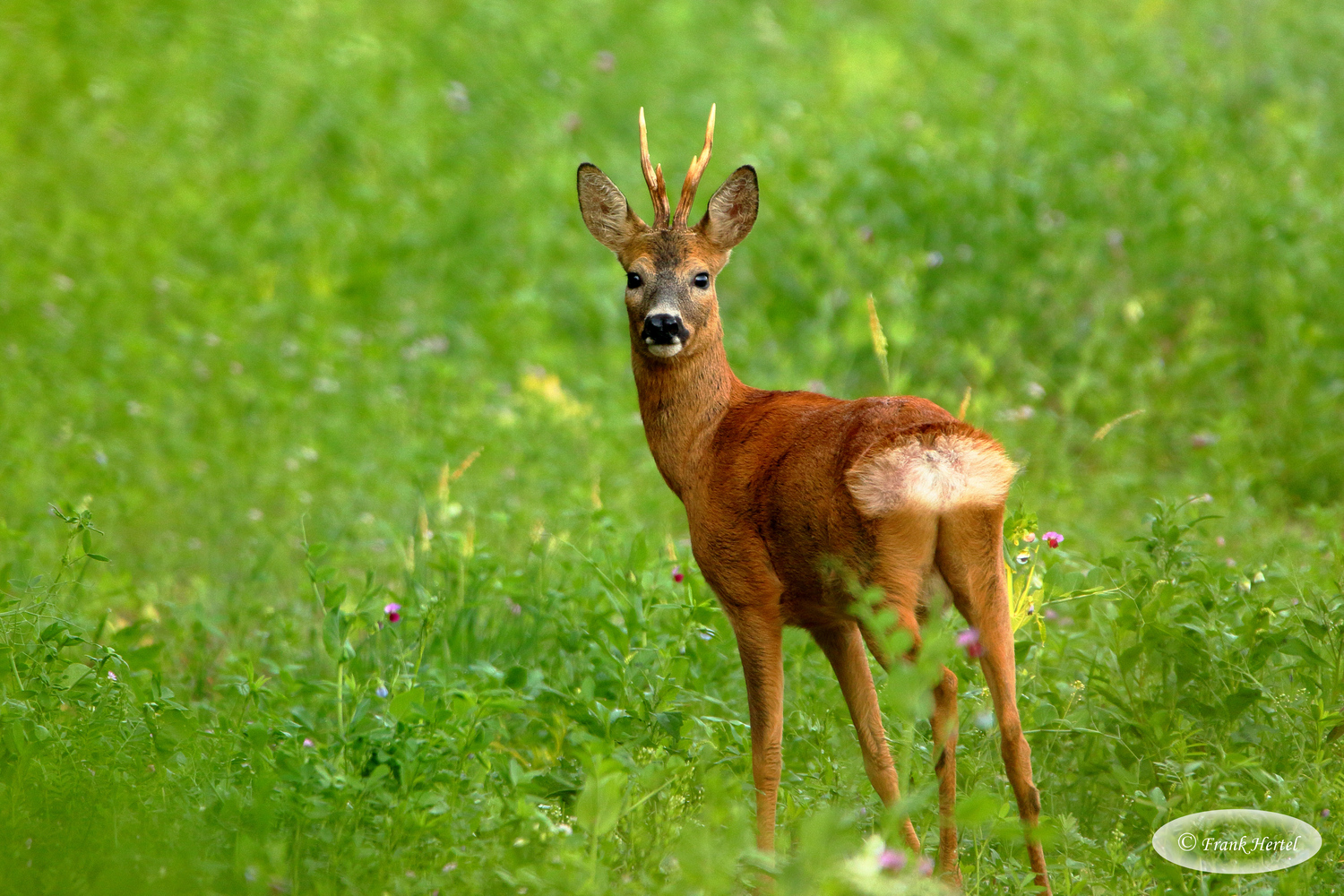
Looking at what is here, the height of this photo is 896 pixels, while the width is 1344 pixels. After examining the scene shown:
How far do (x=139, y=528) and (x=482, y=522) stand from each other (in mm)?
1347

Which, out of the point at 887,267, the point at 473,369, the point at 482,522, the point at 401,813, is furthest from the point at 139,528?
the point at 887,267

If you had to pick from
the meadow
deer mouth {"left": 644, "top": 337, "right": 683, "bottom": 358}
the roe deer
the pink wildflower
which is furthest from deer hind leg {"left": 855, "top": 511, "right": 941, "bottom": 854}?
deer mouth {"left": 644, "top": 337, "right": 683, "bottom": 358}

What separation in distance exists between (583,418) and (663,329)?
2754 mm

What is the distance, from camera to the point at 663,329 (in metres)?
3.66

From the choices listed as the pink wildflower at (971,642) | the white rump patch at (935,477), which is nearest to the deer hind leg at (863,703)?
the pink wildflower at (971,642)

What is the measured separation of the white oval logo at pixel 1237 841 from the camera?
117 inches

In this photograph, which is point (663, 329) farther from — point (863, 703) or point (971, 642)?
point (971, 642)

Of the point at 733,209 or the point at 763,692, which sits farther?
the point at 733,209

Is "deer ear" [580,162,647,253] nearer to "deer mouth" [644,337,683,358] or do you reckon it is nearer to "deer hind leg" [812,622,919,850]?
"deer mouth" [644,337,683,358]

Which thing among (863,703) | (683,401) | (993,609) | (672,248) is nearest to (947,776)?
(863,703)

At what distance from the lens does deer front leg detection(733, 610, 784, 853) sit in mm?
3303

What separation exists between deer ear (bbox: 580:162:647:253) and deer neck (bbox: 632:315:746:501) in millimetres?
399

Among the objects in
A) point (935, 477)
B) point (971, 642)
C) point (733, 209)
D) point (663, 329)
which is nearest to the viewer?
point (971, 642)

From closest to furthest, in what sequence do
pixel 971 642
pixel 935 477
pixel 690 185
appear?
pixel 971 642
pixel 935 477
pixel 690 185
